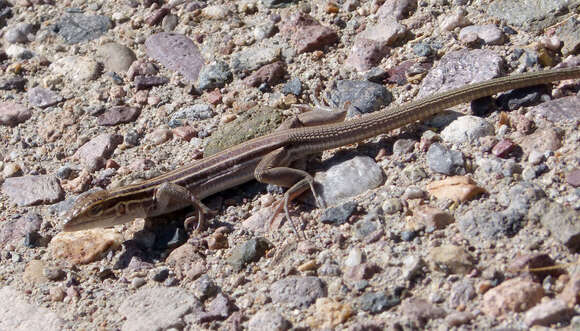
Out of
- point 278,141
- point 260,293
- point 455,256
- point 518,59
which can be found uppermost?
point 518,59

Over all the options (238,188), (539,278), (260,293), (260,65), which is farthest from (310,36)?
(539,278)

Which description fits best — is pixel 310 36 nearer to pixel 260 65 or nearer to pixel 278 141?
pixel 260 65

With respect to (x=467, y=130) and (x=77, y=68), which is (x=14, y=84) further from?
(x=467, y=130)

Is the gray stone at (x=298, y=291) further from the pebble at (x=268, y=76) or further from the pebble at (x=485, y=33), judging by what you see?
the pebble at (x=485, y=33)

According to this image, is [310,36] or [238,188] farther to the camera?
[310,36]

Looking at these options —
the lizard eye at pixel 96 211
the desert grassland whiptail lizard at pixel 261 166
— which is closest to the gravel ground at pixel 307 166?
the desert grassland whiptail lizard at pixel 261 166

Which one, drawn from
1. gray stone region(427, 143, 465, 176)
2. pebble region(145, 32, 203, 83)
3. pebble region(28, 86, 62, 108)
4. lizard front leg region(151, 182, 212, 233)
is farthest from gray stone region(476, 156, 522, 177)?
pebble region(28, 86, 62, 108)
